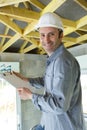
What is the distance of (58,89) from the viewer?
1415mm

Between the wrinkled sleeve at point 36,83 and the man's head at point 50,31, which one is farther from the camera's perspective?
the wrinkled sleeve at point 36,83

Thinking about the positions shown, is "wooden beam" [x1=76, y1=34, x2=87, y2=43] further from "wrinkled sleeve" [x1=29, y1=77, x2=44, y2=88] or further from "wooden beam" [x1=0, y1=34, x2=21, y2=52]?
"wrinkled sleeve" [x1=29, y1=77, x2=44, y2=88]

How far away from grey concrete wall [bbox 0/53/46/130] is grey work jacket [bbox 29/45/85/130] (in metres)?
4.77

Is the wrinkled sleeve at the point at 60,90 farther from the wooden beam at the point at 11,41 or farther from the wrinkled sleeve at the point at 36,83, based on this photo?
the wooden beam at the point at 11,41

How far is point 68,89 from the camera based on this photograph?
1434mm

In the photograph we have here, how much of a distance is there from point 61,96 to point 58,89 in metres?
0.04

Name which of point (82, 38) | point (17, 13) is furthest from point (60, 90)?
point (82, 38)

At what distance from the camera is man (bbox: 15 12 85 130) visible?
1.42 metres

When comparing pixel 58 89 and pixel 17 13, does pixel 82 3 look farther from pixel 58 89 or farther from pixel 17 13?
pixel 58 89

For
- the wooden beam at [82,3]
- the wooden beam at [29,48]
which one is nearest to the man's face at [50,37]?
the wooden beam at [82,3]

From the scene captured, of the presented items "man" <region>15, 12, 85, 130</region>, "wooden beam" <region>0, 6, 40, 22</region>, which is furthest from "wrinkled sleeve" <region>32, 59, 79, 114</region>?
"wooden beam" <region>0, 6, 40, 22</region>

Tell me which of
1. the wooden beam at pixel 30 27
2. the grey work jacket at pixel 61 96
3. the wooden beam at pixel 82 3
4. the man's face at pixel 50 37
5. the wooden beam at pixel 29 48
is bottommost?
the grey work jacket at pixel 61 96

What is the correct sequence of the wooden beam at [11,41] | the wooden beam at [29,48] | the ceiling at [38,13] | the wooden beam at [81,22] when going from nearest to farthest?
the ceiling at [38,13] → the wooden beam at [81,22] → the wooden beam at [11,41] → the wooden beam at [29,48]

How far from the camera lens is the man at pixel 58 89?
4.67ft
